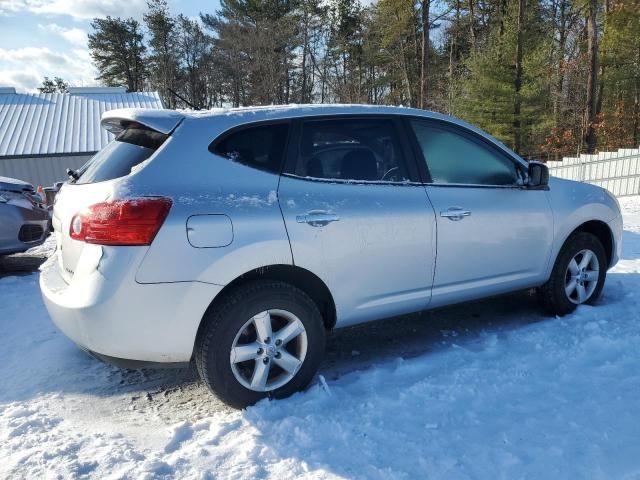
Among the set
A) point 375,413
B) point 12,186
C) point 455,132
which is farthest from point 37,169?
point 375,413

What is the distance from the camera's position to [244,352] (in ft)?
9.00

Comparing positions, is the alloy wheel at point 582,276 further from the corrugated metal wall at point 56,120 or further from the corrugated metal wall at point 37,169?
the corrugated metal wall at point 37,169

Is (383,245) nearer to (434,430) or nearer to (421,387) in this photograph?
(421,387)

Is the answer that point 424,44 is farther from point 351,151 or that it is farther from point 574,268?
point 351,151

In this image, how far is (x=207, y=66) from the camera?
4231cm

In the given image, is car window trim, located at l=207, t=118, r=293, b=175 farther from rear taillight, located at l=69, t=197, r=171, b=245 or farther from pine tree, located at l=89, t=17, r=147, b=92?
pine tree, located at l=89, t=17, r=147, b=92

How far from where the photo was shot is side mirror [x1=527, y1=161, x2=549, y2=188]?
380 centimetres

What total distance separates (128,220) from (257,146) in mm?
849

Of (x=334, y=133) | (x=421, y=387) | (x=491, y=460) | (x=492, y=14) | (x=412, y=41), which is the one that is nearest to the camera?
(x=491, y=460)

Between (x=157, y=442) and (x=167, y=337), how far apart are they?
0.53 metres

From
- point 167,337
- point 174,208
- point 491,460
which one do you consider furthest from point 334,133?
point 491,460

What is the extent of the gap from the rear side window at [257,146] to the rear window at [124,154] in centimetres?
33

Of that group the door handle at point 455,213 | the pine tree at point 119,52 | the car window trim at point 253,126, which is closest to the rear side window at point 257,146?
the car window trim at point 253,126

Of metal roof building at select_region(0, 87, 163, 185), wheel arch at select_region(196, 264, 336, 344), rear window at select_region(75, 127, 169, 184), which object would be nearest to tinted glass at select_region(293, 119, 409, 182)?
wheel arch at select_region(196, 264, 336, 344)
